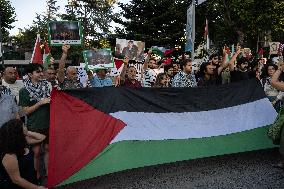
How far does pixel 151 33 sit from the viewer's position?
33406 mm

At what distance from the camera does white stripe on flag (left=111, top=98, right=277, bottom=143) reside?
5875 mm

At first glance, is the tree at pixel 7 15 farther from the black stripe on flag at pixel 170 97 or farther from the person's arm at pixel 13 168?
the person's arm at pixel 13 168

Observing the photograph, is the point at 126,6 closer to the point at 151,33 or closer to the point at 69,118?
the point at 151,33

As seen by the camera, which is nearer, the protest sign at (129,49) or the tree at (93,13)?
the protest sign at (129,49)

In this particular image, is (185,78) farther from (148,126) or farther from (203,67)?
(148,126)

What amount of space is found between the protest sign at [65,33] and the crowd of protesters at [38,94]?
881mm

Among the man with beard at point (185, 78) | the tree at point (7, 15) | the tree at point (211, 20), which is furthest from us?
the tree at point (7, 15)

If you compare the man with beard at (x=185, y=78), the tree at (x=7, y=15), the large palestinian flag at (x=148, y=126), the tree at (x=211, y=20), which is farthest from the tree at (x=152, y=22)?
the large palestinian flag at (x=148, y=126)

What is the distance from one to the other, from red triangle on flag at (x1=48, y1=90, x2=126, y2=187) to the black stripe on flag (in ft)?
0.46

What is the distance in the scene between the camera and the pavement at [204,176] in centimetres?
554

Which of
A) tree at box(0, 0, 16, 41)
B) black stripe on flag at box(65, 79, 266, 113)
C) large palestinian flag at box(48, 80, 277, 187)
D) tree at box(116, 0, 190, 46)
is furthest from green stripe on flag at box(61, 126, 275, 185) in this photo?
tree at box(0, 0, 16, 41)

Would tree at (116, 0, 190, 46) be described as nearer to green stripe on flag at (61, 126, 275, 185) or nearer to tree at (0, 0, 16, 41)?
tree at (0, 0, 16, 41)

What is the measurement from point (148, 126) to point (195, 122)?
0.82m

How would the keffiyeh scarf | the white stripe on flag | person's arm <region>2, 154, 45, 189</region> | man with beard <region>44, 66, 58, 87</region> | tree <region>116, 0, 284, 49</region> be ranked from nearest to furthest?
1. person's arm <region>2, 154, 45, 189</region>
2. the keffiyeh scarf
3. the white stripe on flag
4. man with beard <region>44, 66, 58, 87</region>
5. tree <region>116, 0, 284, 49</region>
